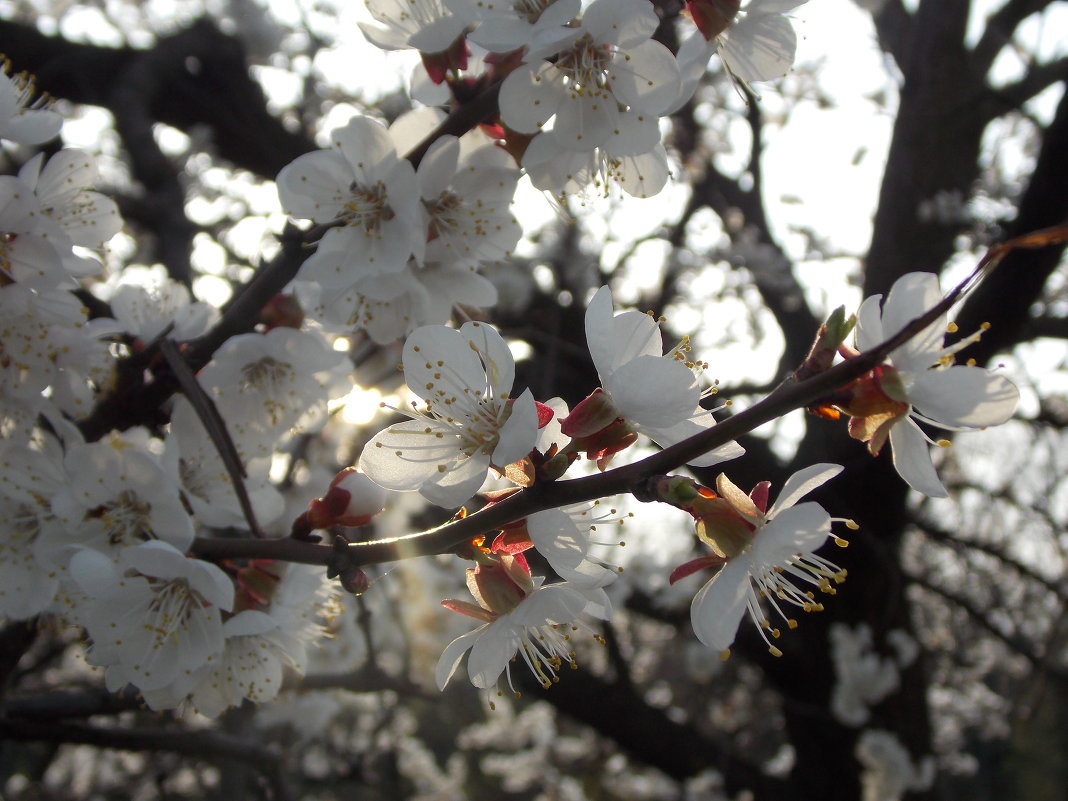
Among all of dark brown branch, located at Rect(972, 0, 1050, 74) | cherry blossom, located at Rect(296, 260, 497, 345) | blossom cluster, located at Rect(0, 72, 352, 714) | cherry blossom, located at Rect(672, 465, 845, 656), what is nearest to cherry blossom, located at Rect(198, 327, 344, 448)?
blossom cluster, located at Rect(0, 72, 352, 714)

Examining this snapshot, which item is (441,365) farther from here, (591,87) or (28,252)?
(28,252)

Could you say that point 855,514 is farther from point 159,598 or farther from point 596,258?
point 159,598

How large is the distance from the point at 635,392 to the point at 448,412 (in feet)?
0.84

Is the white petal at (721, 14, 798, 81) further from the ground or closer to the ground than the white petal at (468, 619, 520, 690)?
further from the ground

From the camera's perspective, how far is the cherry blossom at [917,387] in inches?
26.3

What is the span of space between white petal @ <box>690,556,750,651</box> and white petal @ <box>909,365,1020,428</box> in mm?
209

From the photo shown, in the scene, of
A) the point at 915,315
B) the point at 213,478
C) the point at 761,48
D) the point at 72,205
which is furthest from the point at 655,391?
the point at 72,205

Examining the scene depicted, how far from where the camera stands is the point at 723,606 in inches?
28.8

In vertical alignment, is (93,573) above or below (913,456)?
below

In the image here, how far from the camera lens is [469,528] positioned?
692 mm

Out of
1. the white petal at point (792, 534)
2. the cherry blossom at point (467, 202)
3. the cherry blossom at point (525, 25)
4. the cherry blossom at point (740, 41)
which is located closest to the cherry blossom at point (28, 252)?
the cherry blossom at point (467, 202)

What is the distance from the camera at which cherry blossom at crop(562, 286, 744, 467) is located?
2.34ft

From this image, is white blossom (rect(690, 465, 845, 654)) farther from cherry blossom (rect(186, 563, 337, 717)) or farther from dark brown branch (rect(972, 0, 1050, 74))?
dark brown branch (rect(972, 0, 1050, 74))

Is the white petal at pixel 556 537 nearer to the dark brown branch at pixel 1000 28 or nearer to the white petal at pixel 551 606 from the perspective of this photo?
the white petal at pixel 551 606
